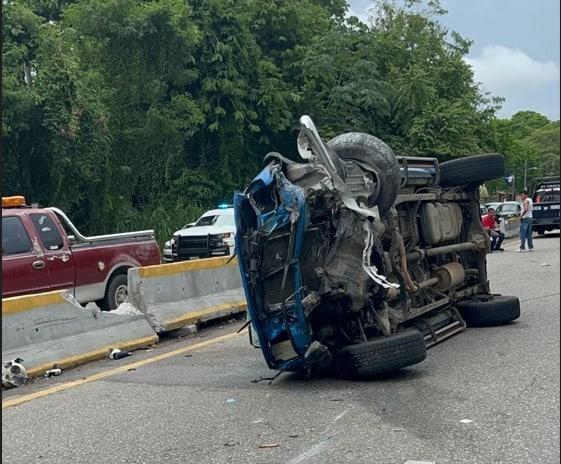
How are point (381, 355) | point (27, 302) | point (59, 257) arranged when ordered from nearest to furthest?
point (381, 355), point (27, 302), point (59, 257)

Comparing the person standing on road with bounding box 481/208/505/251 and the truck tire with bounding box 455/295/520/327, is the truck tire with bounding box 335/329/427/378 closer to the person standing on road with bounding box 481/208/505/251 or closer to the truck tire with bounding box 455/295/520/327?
the truck tire with bounding box 455/295/520/327

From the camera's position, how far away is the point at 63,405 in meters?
6.50

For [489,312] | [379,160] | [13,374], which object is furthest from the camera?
[489,312]

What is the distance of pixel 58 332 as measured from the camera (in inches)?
322

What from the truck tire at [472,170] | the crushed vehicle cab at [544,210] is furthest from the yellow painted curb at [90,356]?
the crushed vehicle cab at [544,210]

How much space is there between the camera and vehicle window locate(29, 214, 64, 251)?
1064cm

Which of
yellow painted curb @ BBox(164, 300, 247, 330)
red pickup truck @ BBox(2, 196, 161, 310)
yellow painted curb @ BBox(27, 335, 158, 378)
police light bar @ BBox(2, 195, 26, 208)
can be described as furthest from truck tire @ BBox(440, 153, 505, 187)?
police light bar @ BBox(2, 195, 26, 208)

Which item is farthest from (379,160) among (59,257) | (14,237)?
(14,237)

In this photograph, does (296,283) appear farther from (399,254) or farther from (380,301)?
(399,254)

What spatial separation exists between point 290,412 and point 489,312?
4134 mm

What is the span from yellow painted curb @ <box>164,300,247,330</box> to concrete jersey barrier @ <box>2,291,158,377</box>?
0.66 m

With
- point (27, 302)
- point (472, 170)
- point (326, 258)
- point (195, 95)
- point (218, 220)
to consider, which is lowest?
point (27, 302)

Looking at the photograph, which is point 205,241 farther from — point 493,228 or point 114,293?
point 493,228

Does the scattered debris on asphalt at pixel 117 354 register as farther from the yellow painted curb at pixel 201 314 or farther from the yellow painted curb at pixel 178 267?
the yellow painted curb at pixel 178 267
